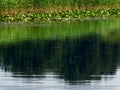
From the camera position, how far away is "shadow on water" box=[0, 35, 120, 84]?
42.2 metres

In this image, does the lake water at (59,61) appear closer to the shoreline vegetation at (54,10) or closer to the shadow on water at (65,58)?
the shadow on water at (65,58)

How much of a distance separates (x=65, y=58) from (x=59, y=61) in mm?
2092

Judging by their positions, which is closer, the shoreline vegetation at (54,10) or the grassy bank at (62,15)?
the grassy bank at (62,15)

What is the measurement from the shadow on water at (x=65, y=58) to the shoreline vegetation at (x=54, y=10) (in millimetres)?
35660

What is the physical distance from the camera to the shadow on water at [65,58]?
1662 inches

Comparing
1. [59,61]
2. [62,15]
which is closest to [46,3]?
[62,15]

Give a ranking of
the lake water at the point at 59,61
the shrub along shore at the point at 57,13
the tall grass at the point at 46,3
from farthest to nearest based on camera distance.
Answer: the tall grass at the point at 46,3
the shrub along shore at the point at 57,13
the lake water at the point at 59,61

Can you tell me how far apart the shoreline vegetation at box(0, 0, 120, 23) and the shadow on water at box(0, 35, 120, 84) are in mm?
35660

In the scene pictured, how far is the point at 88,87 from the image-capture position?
3625cm

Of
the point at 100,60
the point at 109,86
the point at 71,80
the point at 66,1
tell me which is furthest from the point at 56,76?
the point at 66,1

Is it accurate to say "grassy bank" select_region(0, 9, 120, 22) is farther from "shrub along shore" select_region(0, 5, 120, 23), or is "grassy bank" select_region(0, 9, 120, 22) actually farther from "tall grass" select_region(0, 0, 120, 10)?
"tall grass" select_region(0, 0, 120, 10)

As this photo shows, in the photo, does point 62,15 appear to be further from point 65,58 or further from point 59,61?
point 59,61

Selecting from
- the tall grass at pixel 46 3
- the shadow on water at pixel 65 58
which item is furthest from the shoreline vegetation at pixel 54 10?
the shadow on water at pixel 65 58

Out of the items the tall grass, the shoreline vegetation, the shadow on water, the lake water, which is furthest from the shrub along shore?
the shadow on water
